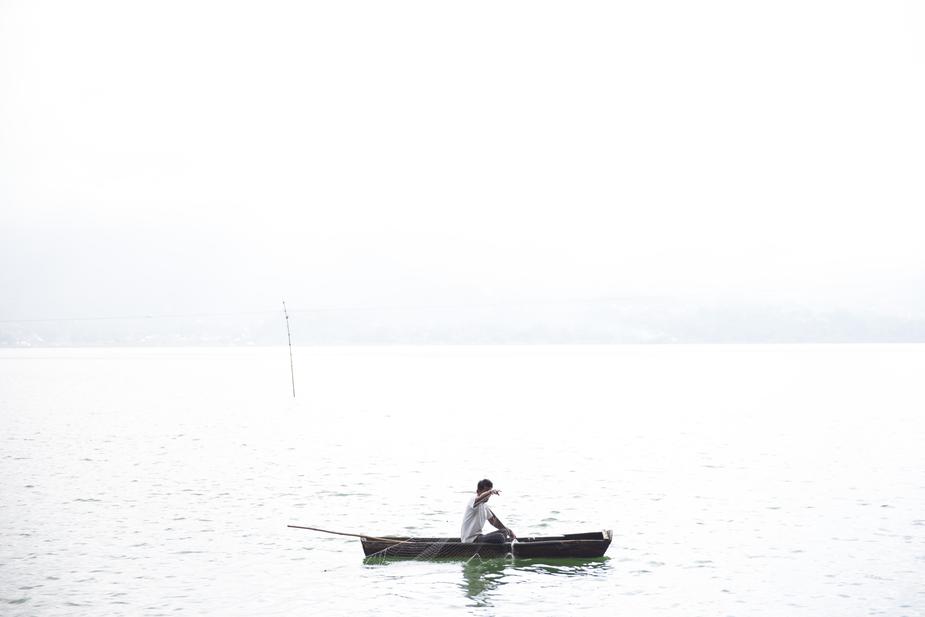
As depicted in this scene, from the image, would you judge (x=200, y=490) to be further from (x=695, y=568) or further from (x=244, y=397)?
(x=244, y=397)

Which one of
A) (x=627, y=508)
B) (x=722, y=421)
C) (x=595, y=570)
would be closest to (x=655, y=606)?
(x=595, y=570)

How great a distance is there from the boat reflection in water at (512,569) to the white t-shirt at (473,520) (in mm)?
741

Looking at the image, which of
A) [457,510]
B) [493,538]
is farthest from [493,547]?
[457,510]

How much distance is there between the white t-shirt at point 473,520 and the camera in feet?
74.4

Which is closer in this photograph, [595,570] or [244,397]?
[595,570]

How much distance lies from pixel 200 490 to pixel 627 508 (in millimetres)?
17570

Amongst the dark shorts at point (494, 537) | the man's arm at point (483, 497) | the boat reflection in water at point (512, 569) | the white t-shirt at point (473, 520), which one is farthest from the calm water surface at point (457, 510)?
the man's arm at point (483, 497)

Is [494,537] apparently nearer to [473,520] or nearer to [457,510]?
[473,520]

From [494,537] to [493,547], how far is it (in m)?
0.26

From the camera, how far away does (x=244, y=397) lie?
104m

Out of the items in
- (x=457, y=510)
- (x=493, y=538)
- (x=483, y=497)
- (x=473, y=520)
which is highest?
(x=483, y=497)

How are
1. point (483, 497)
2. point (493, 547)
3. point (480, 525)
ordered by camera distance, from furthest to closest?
point (480, 525) → point (493, 547) → point (483, 497)

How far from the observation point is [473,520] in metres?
22.9

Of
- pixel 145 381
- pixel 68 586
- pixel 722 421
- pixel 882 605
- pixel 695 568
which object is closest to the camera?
pixel 882 605
